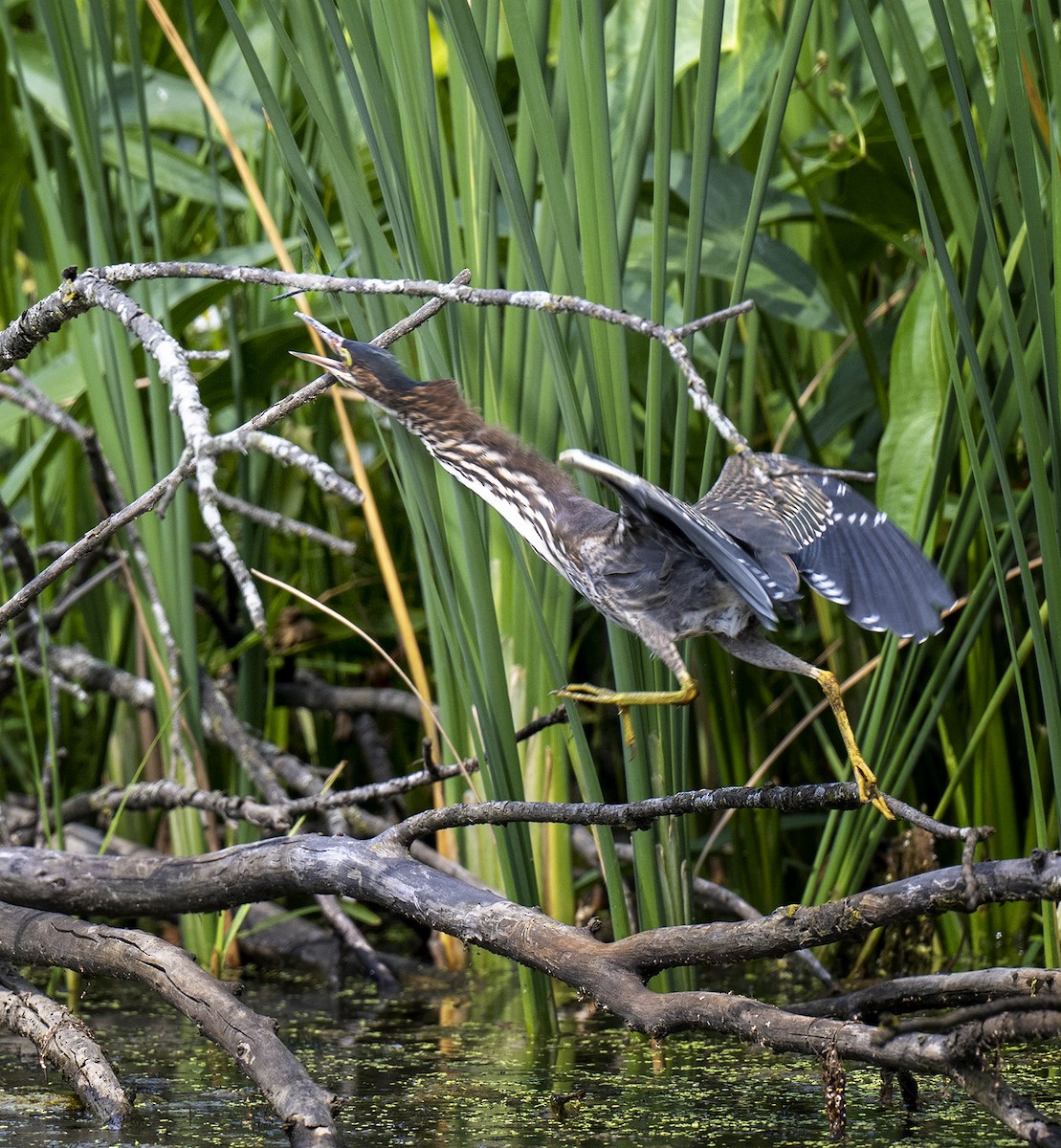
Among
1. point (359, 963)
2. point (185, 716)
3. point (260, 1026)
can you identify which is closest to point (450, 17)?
point (260, 1026)

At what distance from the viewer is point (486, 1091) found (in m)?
1.86

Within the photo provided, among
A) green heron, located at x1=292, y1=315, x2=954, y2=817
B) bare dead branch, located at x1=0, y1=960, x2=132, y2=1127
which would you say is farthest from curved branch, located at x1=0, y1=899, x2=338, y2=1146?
green heron, located at x1=292, y1=315, x2=954, y2=817

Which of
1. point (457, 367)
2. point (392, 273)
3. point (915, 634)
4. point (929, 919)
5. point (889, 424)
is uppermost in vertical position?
point (392, 273)

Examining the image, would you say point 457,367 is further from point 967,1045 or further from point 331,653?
point 331,653

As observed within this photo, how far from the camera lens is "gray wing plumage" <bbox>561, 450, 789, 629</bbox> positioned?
4.78 feet

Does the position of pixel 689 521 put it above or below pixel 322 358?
below

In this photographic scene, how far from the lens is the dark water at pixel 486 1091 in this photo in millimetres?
1642

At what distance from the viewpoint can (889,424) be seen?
237cm

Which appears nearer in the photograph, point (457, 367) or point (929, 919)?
point (457, 367)

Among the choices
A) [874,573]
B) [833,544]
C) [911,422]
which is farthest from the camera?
[911,422]

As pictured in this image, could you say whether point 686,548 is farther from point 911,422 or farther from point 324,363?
point 911,422

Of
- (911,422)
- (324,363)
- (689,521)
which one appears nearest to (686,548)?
(689,521)

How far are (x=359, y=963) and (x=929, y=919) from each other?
1210mm

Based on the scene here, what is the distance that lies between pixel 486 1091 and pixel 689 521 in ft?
3.02
